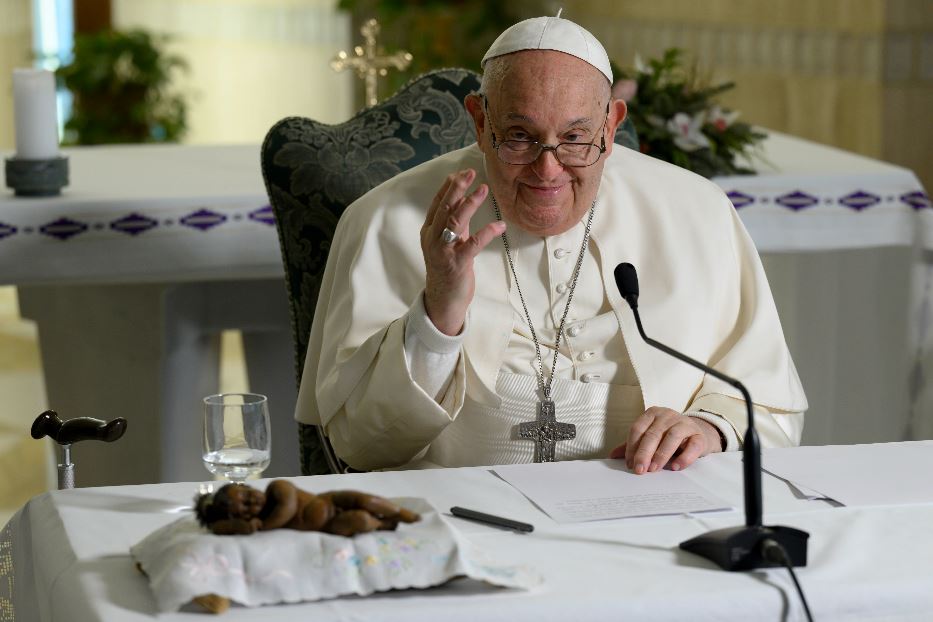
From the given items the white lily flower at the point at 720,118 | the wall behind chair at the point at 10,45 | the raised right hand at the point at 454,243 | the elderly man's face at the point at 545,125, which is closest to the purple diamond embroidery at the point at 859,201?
the white lily flower at the point at 720,118

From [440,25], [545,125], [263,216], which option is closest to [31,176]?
[263,216]

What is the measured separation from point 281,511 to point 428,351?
2.87ft

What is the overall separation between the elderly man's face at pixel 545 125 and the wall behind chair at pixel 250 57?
784 cm

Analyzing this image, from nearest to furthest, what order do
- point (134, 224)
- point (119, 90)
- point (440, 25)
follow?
1. point (134, 224)
2. point (119, 90)
3. point (440, 25)

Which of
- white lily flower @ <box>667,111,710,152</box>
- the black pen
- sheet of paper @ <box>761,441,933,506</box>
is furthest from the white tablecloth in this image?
the black pen

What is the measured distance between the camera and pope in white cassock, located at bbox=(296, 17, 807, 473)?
265cm

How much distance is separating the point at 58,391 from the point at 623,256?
231cm

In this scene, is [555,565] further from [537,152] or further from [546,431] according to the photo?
[537,152]

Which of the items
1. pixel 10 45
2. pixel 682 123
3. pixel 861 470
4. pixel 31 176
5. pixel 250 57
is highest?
pixel 10 45

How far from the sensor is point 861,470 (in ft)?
7.50

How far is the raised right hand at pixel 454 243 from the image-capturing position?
2.36 m

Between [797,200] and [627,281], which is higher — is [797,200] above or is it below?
below

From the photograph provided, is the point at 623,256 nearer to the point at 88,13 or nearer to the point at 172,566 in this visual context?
the point at 172,566

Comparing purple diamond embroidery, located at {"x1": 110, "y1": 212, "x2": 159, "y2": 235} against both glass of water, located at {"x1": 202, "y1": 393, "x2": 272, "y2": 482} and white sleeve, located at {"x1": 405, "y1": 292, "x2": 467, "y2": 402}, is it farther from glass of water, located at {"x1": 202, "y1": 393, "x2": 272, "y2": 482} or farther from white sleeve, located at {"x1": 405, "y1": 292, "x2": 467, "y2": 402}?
glass of water, located at {"x1": 202, "y1": 393, "x2": 272, "y2": 482}
